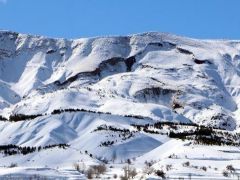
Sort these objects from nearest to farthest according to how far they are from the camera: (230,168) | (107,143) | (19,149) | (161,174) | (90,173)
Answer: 1. (161,174)
2. (230,168)
3. (90,173)
4. (107,143)
5. (19,149)

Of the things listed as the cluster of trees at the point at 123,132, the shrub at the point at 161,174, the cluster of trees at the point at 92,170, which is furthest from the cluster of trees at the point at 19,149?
the shrub at the point at 161,174

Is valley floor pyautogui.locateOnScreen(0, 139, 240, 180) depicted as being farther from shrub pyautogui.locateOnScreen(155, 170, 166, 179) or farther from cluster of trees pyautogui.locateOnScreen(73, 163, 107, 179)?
cluster of trees pyautogui.locateOnScreen(73, 163, 107, 179)

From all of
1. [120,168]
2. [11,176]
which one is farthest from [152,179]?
[120,168]

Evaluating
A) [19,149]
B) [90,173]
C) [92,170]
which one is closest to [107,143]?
[19,149]

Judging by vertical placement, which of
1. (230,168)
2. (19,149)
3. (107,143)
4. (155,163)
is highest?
(107,143)

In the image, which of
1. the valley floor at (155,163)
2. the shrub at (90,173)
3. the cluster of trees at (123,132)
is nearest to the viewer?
the valley floor at (155,163)

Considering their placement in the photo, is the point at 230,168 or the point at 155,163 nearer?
the point at 230,168

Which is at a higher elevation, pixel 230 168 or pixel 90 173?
pixel 230 168

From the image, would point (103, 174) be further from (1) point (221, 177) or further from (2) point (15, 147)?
(2) point (15, 147)

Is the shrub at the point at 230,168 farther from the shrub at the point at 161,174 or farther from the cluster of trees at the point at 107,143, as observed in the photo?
the cluster of trees at the point at 107,143

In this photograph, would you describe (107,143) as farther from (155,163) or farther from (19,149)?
(155,163)

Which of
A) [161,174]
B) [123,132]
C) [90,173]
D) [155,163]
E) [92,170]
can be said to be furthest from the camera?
[123,132]

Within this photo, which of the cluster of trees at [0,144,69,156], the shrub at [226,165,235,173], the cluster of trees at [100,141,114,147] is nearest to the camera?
the shrub at [226,165,235,173]

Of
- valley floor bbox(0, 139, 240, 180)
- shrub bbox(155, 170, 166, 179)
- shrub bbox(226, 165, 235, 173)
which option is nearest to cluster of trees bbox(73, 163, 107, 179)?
valley floor bbox(0, 139, 240, 180)
